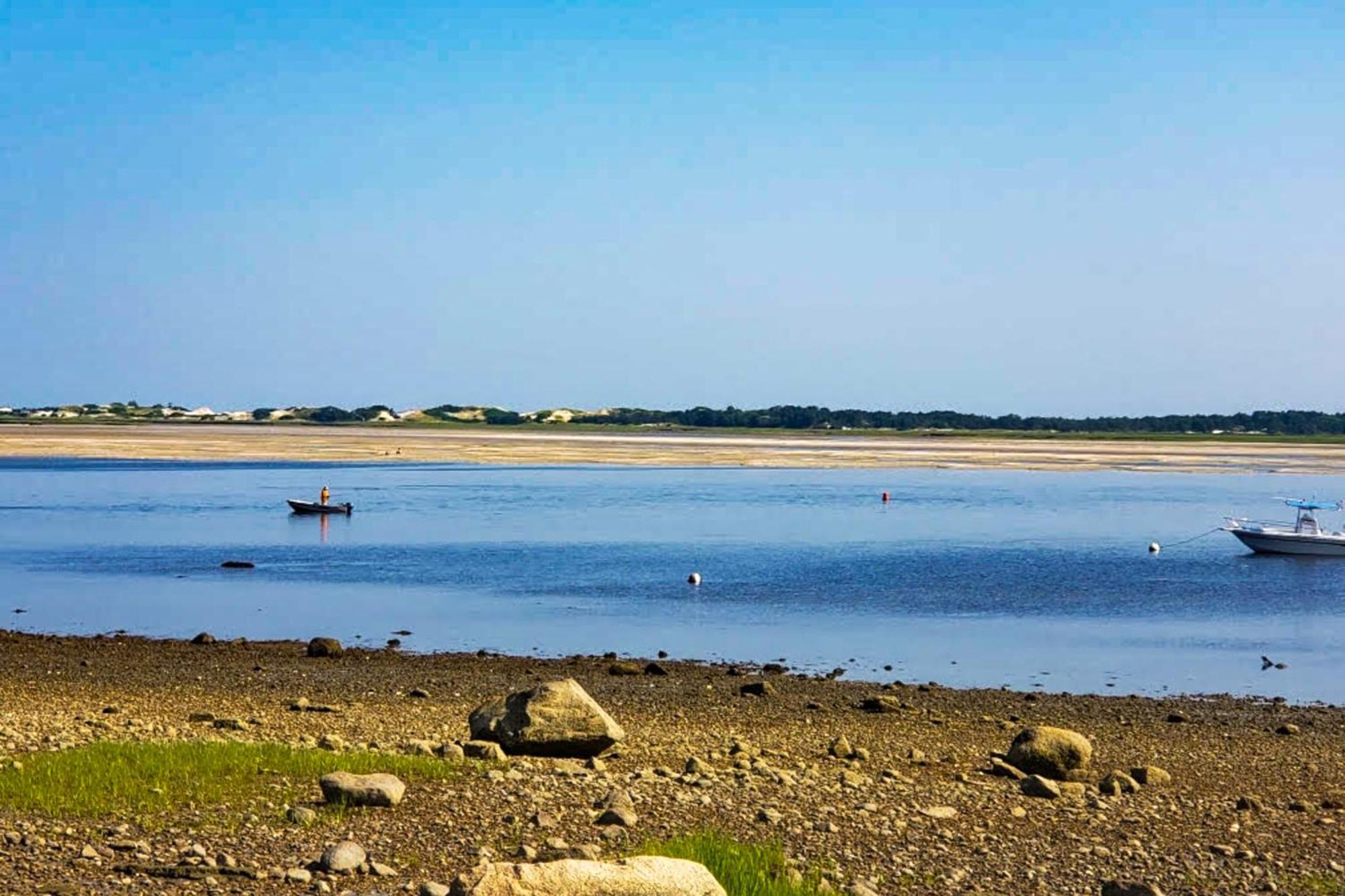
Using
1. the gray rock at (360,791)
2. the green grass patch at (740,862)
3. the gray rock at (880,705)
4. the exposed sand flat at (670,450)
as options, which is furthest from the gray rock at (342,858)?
the exposed sand flat at (670,450)

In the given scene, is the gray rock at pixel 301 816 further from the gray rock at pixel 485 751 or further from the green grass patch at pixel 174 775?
the gray rock at pixel 485 751

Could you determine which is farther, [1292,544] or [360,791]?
[1292,544]

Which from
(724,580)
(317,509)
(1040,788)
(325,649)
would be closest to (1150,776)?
(1040,788)

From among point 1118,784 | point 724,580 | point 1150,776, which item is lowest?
point 724,580

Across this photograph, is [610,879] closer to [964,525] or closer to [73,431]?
[964,525]

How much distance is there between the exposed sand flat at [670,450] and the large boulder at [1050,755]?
98903mm

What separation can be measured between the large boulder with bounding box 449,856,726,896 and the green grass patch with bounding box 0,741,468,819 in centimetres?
423

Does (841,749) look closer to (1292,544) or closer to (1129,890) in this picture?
(1129,890)

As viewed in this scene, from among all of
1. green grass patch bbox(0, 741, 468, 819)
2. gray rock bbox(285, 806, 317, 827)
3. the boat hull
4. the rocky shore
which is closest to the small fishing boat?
the boat hull

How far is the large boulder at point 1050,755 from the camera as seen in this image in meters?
17.0

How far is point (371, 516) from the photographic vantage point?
6381cm

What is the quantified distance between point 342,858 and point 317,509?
171ft

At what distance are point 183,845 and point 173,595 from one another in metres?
27.2

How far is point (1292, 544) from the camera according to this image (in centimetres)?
5441
